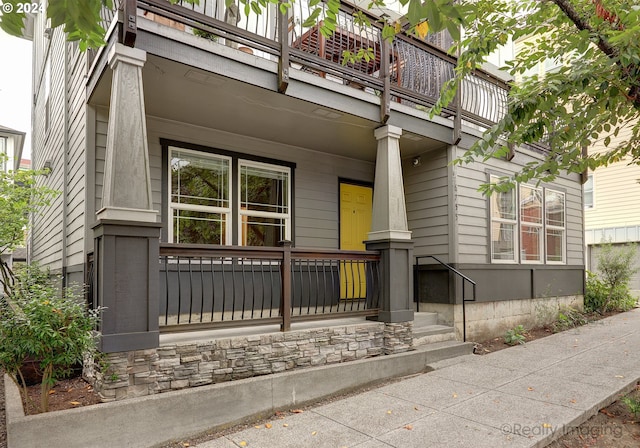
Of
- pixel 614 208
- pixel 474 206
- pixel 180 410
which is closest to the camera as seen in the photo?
pixel 180 410

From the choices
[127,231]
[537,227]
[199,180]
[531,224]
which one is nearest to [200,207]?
[199,180]

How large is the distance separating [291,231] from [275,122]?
5.96 feet

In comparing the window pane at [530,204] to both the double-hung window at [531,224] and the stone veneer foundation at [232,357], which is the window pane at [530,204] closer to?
the double-hung window at [531,224]

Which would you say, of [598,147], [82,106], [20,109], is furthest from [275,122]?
[20,109]

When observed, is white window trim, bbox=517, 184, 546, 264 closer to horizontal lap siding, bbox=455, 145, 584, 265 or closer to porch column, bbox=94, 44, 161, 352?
horizontal lap siding, bbox=455, 145, 584, 265

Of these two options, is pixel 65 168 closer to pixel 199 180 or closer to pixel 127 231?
pixel 199 180

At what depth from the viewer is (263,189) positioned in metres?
6.84

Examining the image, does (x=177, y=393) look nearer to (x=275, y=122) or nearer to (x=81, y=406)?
(x=81, y=406)

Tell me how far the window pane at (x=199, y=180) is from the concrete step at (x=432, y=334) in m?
3.41

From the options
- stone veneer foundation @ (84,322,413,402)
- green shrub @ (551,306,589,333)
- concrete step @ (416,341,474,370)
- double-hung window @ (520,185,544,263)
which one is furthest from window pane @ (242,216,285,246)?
green shrub @ (551,306,589,333)

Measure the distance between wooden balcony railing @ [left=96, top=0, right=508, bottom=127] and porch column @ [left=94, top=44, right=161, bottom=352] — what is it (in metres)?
0.75

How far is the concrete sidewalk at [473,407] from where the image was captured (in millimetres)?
3600

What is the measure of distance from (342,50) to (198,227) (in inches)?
131

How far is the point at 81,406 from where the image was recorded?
3.59m
